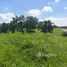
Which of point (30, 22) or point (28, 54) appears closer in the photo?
point (28, 54)

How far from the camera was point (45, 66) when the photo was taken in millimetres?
11086

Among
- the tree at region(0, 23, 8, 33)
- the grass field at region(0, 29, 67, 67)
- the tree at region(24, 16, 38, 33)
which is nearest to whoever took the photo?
the grass field at region(0, 29, 67, 67)

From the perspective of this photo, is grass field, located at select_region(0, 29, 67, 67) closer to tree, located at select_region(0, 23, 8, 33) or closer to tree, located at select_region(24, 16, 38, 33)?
tree, located at select_region(24, 16, 38, 33)

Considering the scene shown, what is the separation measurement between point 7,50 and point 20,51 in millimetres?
1260

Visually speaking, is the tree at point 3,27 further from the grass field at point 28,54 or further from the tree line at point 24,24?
the grass field at point 28,54

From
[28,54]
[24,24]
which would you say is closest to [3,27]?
[24,24]

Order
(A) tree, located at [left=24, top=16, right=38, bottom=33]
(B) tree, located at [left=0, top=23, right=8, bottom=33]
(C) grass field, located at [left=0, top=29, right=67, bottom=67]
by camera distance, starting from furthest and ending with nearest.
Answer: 1. (B) tree, located at [left=0, top=23, right=8, bottom=33]
2. (A) tree, located at [left=24, top=16, right=38, bottom=33]
3. (C) grass field, located at [left=0, top=29, right=67, bottom=67]

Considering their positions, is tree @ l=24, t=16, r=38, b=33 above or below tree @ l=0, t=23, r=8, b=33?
above

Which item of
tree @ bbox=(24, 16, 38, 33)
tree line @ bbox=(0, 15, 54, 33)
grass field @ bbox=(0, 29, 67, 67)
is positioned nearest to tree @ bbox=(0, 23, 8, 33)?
tree line @ bbox=(0, 15, 54, 33)

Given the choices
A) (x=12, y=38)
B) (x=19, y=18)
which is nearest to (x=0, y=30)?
(x=19, y=18)

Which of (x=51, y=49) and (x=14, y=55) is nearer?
(x=14, y=55)

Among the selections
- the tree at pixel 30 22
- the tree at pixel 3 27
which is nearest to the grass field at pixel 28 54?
the tree at pixel 30 22

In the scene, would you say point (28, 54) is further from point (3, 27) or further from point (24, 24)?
point (3, 27)

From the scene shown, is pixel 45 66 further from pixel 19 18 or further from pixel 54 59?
pixel 19 18
